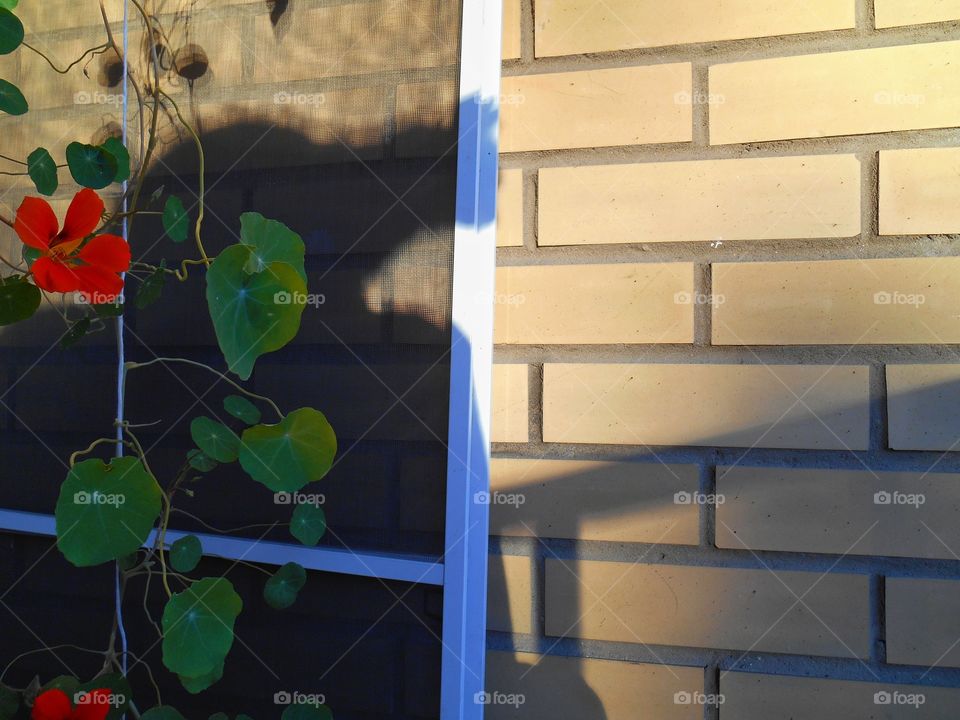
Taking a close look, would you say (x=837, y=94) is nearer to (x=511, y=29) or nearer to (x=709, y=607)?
(x=511, y=29)

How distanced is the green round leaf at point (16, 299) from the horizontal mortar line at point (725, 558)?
615mm

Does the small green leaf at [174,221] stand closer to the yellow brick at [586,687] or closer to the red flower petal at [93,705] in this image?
the red flower petal at [93,705]

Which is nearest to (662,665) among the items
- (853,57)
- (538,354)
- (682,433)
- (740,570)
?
(740,570)

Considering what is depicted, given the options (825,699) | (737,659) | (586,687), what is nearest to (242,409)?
(586,687)

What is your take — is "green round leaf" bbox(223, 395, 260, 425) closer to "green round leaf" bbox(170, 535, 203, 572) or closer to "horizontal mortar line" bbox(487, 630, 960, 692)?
"green round leaf" bbox(170, 535, 203, 572)

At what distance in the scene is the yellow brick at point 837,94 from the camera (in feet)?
2.76

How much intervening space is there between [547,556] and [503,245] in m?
0.41

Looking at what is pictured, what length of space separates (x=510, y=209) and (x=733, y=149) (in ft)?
→ 0.94

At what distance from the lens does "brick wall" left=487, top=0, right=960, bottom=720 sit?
840mm

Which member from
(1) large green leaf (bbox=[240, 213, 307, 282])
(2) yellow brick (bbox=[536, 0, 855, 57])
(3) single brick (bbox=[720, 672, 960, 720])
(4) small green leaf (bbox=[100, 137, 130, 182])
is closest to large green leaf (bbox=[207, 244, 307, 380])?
(1) large green leaf (bbox=[240, 213, 307, 282])

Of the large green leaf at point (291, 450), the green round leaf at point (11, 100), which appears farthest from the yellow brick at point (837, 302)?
the green round leaf at point (11, 100)

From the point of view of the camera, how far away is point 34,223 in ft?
2.46

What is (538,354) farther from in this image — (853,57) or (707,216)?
(853,57)

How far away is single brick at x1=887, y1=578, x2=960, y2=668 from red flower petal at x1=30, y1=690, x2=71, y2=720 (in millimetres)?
905
